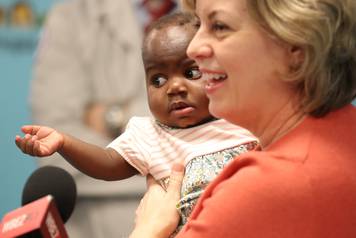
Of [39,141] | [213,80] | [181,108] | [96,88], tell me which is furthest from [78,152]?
[96,88]

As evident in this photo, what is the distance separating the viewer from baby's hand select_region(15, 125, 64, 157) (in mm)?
1344

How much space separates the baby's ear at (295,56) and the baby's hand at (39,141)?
551mm

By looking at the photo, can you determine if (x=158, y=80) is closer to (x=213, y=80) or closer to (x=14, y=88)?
(x=213, y=80)

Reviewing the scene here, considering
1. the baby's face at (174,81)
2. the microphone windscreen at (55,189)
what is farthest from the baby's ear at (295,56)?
the microphone windscreen at (55,189)

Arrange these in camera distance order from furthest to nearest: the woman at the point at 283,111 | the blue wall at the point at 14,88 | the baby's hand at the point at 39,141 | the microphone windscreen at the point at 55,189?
the blue wall at the point at 14,88
the microphone windscreen at the point at 55,189
the baby's hand at the point at 39,141
the woman at the point at 283,111

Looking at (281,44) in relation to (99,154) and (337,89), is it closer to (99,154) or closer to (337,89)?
(337,89)

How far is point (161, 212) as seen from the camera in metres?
1.42

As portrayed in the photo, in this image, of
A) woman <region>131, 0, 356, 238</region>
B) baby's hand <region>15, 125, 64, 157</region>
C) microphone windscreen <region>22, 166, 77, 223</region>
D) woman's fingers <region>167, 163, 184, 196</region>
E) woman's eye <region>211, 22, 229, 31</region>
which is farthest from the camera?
microphone windscreen <region>22, 166, 77, 223</region>

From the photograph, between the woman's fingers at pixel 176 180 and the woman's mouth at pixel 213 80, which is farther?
the woman's fingers at pixel 176 180

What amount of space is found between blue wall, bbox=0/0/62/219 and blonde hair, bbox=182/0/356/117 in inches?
97.2

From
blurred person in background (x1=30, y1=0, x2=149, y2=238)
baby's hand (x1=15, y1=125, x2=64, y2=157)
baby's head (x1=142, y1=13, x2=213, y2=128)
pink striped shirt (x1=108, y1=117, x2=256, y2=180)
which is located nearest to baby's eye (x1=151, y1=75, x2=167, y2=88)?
baby's head (x1=142, y1=13, x2=213, y2=128)

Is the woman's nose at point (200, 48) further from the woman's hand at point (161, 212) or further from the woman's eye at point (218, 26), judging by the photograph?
the woman's hand at point (161, 212)

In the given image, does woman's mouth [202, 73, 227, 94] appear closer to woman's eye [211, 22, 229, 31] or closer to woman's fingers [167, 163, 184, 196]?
woman's eye [211, 22, 229, 31]

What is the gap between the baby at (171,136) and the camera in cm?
144
